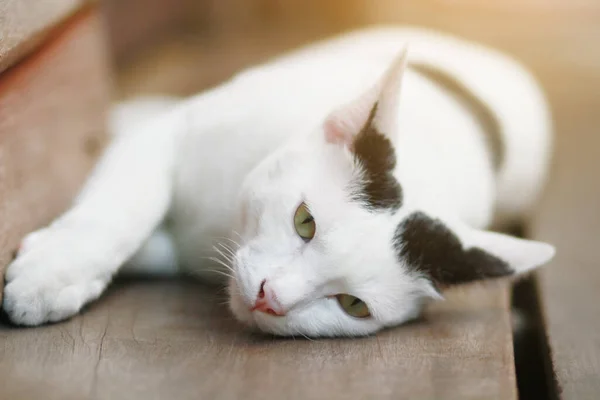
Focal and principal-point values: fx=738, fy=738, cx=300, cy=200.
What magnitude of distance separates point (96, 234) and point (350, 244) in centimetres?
41

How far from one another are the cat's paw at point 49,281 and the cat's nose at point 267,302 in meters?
0.29

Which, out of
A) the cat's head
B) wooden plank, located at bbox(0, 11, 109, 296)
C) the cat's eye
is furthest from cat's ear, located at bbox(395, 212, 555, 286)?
wooden plank, located at bbox(0, 11, 109, 296)

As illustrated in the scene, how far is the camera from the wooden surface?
3.81 feet

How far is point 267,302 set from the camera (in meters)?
1.03

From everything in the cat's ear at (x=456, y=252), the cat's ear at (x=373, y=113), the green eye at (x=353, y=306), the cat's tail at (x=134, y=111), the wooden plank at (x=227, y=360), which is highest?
the cat's tail at (x=134, y=111)

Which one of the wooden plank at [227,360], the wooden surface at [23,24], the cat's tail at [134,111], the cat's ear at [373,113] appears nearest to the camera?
the wooden plank at [227,360]

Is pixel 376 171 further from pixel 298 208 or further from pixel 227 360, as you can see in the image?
pixel 227 360

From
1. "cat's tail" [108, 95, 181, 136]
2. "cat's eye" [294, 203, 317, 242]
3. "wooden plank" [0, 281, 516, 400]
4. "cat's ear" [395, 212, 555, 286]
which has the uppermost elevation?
"cat's tail" [108, 95, 181, 136]

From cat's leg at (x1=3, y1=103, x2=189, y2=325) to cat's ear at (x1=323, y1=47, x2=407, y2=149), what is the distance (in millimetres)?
351

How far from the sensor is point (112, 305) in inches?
47.4

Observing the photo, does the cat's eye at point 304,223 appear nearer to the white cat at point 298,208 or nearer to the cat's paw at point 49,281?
the white cat at point 298,208

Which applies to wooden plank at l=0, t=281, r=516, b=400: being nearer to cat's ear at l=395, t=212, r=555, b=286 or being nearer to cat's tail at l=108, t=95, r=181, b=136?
cat's ear at l=395, t=212, r=555, b=286

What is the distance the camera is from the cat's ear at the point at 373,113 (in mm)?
1058

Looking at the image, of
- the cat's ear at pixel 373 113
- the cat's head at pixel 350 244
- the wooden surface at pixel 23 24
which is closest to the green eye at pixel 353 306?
the cat's head at pixel 350 244
